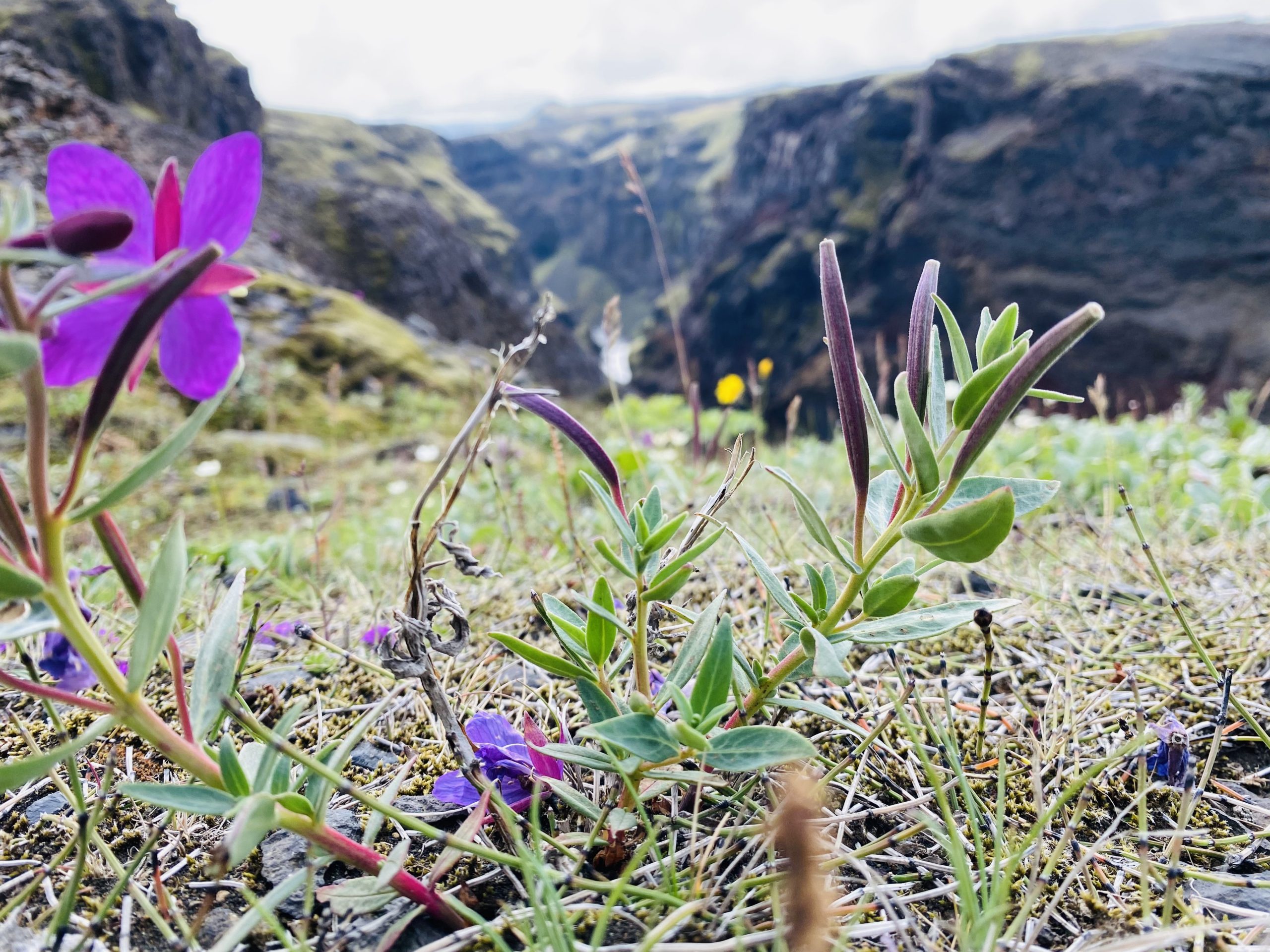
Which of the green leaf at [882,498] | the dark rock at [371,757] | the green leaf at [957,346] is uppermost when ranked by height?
the green leaf at [957,346]

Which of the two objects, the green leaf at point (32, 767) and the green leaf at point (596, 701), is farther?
the green leaf at point (596, 701)

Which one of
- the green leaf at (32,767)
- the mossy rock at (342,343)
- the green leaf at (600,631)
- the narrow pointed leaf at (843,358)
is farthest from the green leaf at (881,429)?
the mossy rock at (342,343)

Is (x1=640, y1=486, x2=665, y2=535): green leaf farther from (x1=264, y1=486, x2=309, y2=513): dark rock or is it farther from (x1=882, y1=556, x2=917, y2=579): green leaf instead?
(x1=264, y1=486, x2=309, y2=513): dark rock

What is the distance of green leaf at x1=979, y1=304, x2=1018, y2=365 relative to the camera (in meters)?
0.76

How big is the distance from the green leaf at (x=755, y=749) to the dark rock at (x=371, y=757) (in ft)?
1.99

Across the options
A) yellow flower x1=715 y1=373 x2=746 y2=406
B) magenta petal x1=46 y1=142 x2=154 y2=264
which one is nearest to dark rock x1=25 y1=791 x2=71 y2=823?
magenta petal x1=46 y1=142 x2=154 y2=264

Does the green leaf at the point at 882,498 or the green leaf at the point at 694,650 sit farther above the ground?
the green leaf at the point at 882,498

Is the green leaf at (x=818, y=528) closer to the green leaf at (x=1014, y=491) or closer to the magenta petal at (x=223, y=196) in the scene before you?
the green leaf at (x=1014, y=491)

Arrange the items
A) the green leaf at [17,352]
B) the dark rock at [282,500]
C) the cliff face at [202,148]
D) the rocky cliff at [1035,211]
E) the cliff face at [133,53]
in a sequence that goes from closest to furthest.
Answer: the green leaf at [17,352], the dark rock at [282,500], the cliff face at [202,148], the cliff face at [133,53], the rocky cliff at [1035,211]

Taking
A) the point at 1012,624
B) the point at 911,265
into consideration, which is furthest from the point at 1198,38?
the point at 1012,624

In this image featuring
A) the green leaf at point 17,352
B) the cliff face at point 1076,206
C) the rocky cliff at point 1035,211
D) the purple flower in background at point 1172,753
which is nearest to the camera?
the green leaf at point 17,352

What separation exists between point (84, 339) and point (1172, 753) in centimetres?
136

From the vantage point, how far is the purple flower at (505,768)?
86 centimetres

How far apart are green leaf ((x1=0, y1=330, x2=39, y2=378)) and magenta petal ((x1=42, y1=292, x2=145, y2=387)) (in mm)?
155
